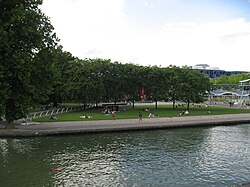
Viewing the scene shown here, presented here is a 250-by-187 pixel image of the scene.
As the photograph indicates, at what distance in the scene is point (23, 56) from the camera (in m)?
28.3

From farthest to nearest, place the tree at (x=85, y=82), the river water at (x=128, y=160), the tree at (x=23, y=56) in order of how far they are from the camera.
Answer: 1. the tree at (x=85, y=82)
2. the tree at (x=23, y=56)
3. the river water at (x=128, y=160)

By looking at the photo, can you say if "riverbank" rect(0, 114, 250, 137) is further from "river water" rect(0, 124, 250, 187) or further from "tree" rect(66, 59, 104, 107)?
"tree" rect(66, 59, 104, 107)

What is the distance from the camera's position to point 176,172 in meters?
18.8

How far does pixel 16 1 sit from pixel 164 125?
71.9 feet

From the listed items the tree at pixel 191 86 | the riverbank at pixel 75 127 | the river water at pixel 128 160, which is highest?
the tree at pixel 191 86

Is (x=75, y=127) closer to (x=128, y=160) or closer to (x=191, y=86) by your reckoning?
(x=128, y=160)

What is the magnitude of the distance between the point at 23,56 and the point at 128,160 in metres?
15.1

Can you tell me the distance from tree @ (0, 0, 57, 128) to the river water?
13.9 feet

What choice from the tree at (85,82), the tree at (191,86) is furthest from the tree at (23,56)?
the tree at (191,86)

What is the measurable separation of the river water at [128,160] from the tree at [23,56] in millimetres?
4243

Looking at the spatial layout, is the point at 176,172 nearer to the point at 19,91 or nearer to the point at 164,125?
the point at 164,125

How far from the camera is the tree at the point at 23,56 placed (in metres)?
27.8

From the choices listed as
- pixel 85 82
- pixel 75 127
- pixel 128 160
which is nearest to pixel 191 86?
pixel 85 82

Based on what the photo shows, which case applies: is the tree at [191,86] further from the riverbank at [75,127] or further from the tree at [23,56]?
the tree at [23,56]
